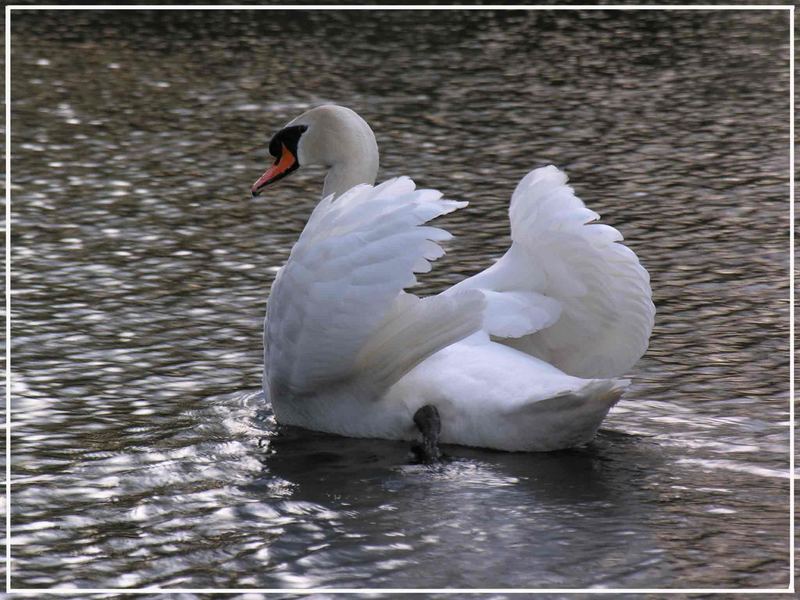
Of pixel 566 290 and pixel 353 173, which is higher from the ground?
pixel 353 173

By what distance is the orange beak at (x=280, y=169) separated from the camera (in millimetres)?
9250

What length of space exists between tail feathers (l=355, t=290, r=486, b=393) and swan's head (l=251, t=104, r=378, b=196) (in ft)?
4.12

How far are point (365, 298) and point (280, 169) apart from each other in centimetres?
217

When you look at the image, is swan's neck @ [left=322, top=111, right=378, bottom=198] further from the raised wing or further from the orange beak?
the raised wing

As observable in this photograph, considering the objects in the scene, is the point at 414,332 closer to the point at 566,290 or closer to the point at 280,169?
the point at 566,290

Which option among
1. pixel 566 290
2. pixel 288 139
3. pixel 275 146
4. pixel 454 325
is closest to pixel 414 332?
pixel 454 325

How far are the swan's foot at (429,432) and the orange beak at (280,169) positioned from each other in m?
2.18

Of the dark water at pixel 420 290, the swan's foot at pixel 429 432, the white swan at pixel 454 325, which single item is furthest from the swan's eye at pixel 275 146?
the swan's foot at pixel 429 432

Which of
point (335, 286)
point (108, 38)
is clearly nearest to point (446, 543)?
point (335, 286)

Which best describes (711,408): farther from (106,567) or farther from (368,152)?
(106,567)

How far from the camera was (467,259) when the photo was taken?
11.5m

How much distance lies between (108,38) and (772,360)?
16233 mm

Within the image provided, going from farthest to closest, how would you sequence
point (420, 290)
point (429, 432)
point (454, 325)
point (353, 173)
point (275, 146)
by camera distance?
point (420, 290), point (275, 146), point (353, 173), point (429, 432), point (454, 325)

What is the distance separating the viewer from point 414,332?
759 cm
